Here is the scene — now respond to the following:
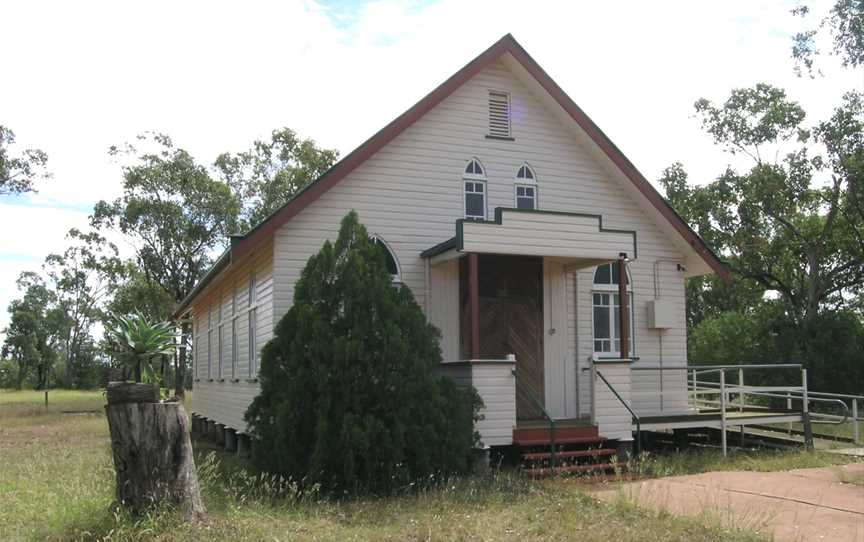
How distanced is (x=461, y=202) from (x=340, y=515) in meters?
7.16

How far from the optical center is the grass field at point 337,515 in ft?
27.1

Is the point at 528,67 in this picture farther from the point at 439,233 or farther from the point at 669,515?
the point at 669,515

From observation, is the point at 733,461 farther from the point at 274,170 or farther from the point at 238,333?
the point at 274,170

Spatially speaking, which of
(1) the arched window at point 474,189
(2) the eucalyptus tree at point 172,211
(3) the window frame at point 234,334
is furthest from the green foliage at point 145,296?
(1) the arched window at point 474,189

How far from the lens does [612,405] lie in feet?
45.3

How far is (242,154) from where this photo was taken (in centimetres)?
4359

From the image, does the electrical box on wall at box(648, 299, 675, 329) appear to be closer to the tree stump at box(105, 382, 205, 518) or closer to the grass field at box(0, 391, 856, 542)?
the grass field at box(0, 391, 856, 542)

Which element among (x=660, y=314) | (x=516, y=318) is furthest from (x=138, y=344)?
(x=660, y=314)

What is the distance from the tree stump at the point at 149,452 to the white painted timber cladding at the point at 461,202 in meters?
4.86

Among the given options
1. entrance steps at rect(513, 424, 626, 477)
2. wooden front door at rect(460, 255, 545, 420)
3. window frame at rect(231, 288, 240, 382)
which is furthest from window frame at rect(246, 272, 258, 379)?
entrance steps at rect(513, 424, 626, 477)

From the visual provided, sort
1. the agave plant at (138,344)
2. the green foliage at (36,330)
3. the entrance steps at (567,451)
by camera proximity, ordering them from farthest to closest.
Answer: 1. the green foliage at (36,330)
2. the entrance steps at (567,451)
3. the agave plant at (138,344)

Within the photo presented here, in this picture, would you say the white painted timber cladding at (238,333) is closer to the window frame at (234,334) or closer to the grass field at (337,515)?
the window frame at (234,334)

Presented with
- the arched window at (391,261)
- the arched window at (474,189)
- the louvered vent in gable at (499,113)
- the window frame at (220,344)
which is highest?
the louvered vent in gable at (499,113)

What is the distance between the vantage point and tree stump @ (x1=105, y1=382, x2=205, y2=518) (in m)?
8.64
